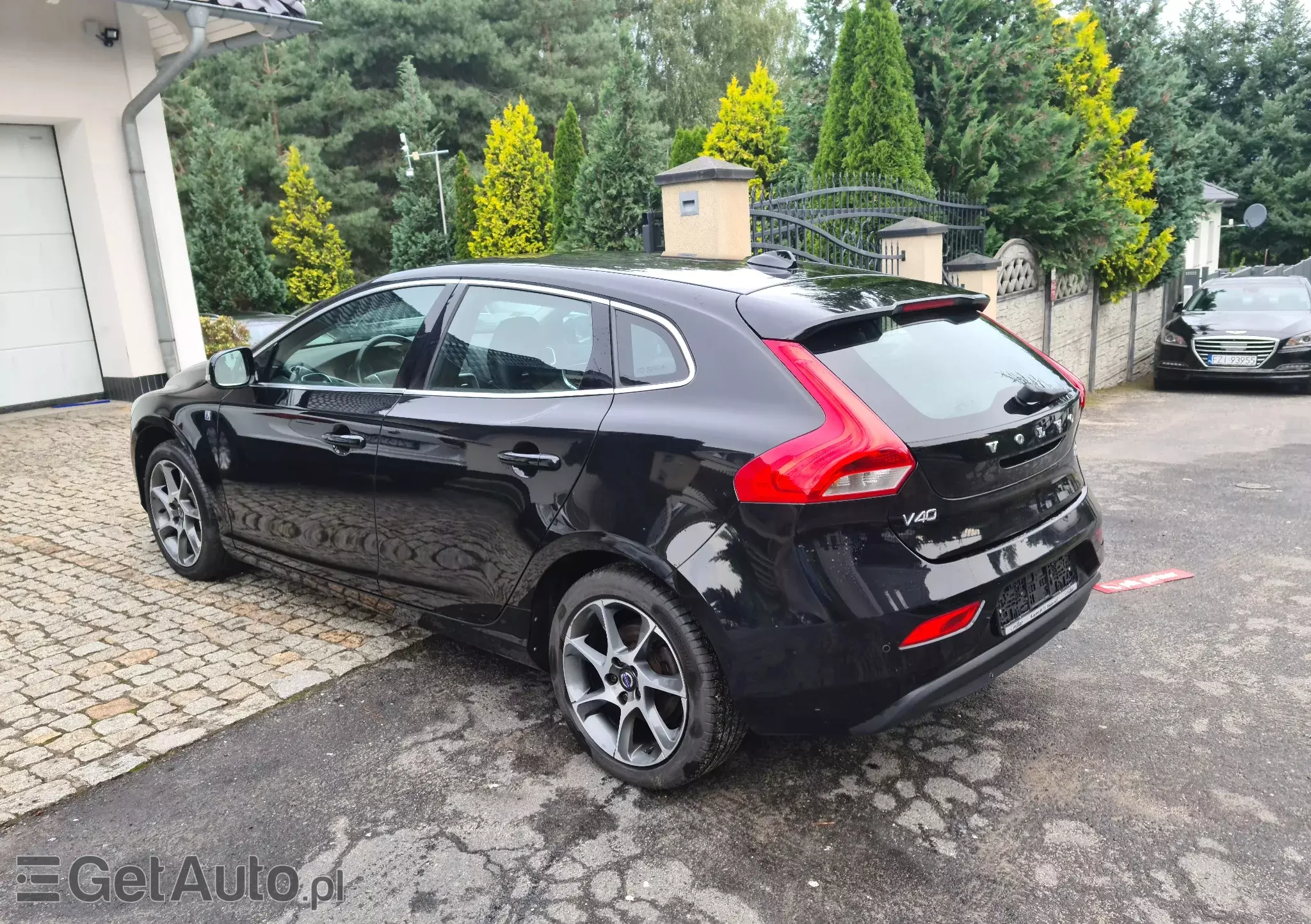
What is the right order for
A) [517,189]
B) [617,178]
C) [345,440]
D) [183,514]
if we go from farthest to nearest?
[517,189]
[617,178]
[183,514]
[345,440]

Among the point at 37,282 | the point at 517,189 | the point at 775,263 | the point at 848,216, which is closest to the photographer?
the point at 775,263

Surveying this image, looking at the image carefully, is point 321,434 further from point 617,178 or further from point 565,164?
point 565,164

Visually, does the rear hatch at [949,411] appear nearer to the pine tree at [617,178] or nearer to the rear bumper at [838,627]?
the rear bumper at [838,627]

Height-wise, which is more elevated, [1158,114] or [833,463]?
[1158,114]

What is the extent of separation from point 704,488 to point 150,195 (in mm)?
8972

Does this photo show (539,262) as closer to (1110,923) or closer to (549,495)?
(549,495)

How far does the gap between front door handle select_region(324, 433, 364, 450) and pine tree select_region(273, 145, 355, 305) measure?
2724 cm

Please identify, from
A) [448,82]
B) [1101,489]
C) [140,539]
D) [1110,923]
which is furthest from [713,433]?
[448,82]

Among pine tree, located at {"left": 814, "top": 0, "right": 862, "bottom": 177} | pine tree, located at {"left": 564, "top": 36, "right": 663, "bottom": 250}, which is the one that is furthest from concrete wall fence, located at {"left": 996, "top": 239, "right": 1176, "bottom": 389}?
pine tree, located at {"left": 564, "top": 36, "right": 663, "bottom": 250}

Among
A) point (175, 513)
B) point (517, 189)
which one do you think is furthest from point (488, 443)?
point (517, 189)

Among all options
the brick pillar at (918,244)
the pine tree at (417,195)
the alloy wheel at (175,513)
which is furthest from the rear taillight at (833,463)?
the pine tree at (417,195)

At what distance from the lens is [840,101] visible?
34.5 feet

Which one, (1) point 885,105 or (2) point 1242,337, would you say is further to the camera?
(2) point 1242,337

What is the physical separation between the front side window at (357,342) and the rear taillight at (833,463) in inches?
65.2
